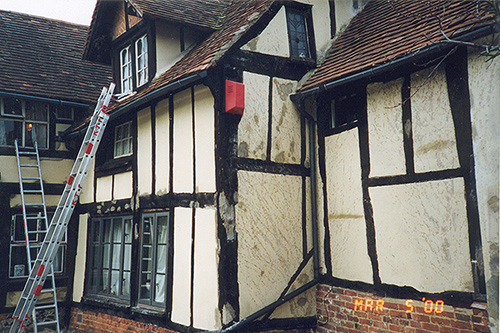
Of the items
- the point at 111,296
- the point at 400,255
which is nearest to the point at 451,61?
the point at 400,255

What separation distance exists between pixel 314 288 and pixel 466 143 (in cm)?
321

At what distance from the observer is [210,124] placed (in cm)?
679

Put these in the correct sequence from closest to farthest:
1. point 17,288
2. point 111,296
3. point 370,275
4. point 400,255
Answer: point 400,255, point 370,275, point 111,296, point 17,288

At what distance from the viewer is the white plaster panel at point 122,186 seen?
862cm

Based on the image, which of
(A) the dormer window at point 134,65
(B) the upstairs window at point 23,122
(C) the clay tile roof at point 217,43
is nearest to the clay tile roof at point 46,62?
(B) the upstairs window at point 23,122

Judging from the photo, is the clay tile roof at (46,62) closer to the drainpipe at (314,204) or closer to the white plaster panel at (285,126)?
the white plaster panel at (285,126)

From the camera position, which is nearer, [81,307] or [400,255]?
[400,255]

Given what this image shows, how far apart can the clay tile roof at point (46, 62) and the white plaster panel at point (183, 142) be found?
3961 mm

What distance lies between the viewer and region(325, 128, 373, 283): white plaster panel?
253 inches

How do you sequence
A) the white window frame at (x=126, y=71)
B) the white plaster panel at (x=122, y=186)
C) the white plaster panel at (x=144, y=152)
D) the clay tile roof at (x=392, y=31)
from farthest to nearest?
the white window frame at (x=126, y=71) → the white plaster panel at (x=122, y=186) → the white plaster panel at (x=144, y=152) → the clay tile roof at (x=392, y=31)

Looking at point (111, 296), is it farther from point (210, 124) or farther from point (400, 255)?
point (400, 255)

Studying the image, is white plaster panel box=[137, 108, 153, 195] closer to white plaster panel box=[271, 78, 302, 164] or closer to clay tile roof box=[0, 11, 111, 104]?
white plaster panel box=[271, 78, 302, 164]

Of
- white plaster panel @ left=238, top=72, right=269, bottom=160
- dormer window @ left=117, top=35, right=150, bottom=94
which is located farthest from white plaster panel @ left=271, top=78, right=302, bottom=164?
dormer window @ left=117, top=35, right=150, bottom=94

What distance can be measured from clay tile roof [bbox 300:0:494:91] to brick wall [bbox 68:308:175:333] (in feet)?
15.7
